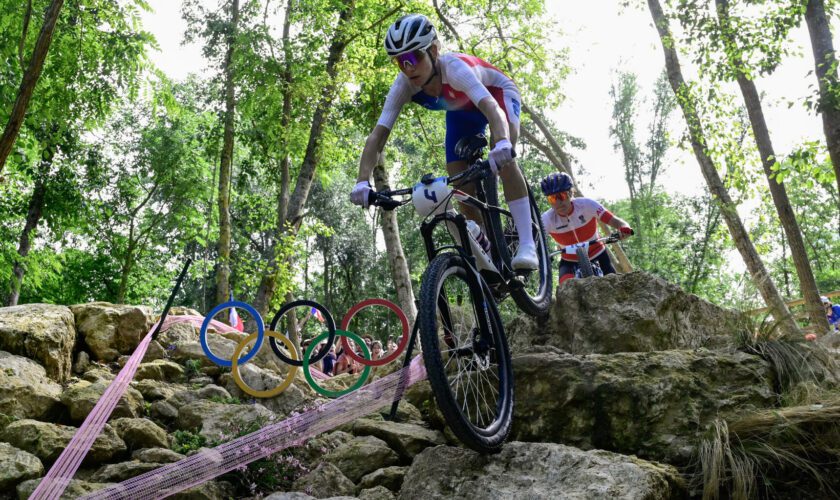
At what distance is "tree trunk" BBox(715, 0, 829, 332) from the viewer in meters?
10.4

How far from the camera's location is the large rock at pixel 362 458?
15.8ft

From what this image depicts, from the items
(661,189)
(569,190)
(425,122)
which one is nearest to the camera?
(569,190)

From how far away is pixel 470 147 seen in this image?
492cm

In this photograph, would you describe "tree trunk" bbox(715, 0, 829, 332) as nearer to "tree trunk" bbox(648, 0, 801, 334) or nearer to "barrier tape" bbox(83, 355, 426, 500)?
"tree trunk" bbox(648, 0, 801, 334)

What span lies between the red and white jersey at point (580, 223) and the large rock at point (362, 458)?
3271 millimetres

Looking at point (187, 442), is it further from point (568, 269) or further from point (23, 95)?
point (568, 269)

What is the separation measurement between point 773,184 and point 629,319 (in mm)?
7110

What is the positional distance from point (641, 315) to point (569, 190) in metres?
2.08

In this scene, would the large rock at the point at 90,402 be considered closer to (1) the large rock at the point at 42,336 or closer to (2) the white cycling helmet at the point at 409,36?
(1) the large rock at the point at 42,336

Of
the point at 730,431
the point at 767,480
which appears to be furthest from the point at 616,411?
the point at 767,480

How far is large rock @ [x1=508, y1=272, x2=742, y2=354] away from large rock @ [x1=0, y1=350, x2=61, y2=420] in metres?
4.04

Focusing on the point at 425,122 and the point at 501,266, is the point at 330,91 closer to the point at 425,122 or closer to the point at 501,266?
the point at 425,122

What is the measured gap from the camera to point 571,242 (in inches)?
297

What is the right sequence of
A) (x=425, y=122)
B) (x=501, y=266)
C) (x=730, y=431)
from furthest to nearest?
(x=425, y=122) < (x=501, y=266) < (x=730, y=431)
